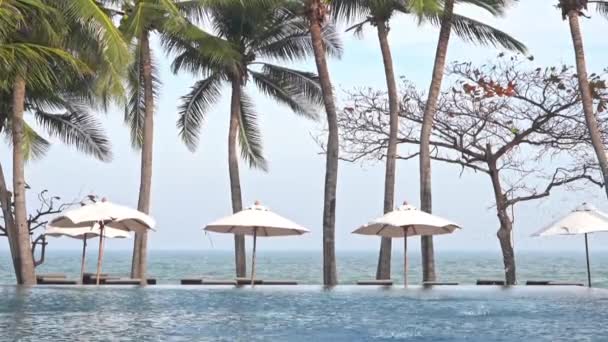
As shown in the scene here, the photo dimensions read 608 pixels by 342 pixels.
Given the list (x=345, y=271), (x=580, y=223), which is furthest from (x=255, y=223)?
(x=345, y=271)

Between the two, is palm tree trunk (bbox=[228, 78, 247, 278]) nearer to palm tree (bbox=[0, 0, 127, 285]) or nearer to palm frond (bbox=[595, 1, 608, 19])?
palm tree (bbox=[0, 0, 127, 285])

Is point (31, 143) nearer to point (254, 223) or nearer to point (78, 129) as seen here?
point (78, 129)

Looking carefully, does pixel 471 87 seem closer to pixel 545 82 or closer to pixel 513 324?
pixel 545 82

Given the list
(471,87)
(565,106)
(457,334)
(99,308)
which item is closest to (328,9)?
(471,87)

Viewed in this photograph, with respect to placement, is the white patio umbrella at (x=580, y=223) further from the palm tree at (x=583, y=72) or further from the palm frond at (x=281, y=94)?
the palm frond at (x=281, y=94)

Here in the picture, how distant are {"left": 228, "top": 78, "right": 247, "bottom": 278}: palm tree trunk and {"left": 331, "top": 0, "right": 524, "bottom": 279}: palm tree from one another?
15.0 feet

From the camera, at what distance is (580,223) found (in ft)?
69.3

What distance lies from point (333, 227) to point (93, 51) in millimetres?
8232

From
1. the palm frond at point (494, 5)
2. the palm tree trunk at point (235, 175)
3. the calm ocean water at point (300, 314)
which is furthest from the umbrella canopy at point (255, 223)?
the palm frond at point (494, 5)

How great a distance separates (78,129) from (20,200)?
6285mm

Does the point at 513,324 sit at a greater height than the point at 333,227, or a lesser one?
lesser

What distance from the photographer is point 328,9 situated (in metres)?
24.9

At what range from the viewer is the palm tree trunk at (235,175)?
91.0 ft

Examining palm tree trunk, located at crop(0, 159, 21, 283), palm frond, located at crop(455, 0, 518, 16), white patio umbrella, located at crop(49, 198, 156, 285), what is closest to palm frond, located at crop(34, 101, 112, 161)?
palm tree trunk, located at crop(0, 159, 21, 283)
